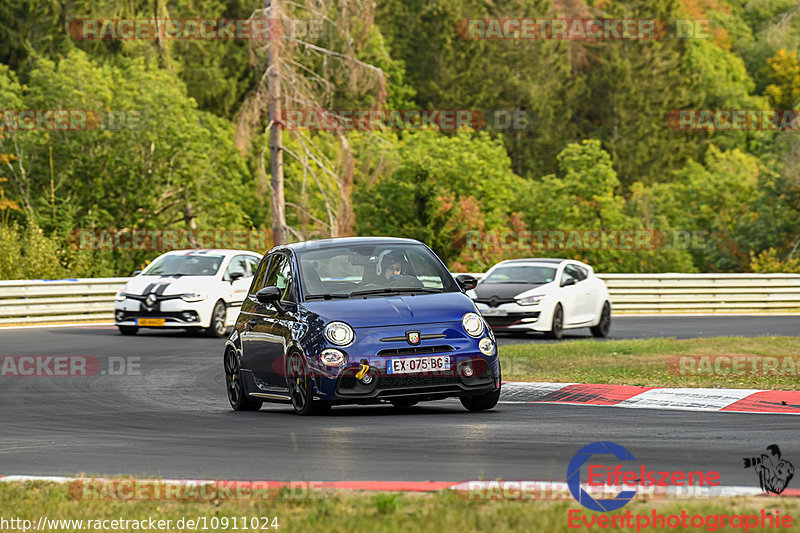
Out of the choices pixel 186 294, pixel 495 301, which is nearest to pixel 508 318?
pixel 495 301

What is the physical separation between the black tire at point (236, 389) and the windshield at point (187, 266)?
39.7 ft

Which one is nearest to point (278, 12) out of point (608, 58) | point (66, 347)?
point (66, 347)

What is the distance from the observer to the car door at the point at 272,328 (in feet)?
40.7

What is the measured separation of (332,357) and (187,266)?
49.0 feet

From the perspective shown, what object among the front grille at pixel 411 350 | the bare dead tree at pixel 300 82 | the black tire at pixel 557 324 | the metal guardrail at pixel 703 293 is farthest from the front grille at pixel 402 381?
the bare dead tree at pixel 300 82

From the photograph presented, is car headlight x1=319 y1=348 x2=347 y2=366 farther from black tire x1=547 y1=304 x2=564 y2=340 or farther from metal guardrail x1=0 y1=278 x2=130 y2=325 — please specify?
metal guardrail x1=0 y1=278 x2=130 y2=325

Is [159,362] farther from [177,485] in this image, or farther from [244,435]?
[177,485]

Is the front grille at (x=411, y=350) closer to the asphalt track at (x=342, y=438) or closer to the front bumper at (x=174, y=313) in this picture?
the asphalt track at (x=342, y=438)

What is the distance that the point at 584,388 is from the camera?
1445 cm

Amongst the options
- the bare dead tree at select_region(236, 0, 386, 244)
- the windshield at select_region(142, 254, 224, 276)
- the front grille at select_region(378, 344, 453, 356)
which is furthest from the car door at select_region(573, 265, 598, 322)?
the front grille at select_region(378, 344, 453, 356)

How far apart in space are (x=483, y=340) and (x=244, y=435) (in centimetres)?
236

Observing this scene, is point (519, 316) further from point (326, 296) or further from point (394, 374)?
point (394, 374)

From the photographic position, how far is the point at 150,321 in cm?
2505

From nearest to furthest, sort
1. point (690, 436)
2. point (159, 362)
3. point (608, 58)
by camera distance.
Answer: point (690, 436)
point (159, 362)
point (608, 58)
